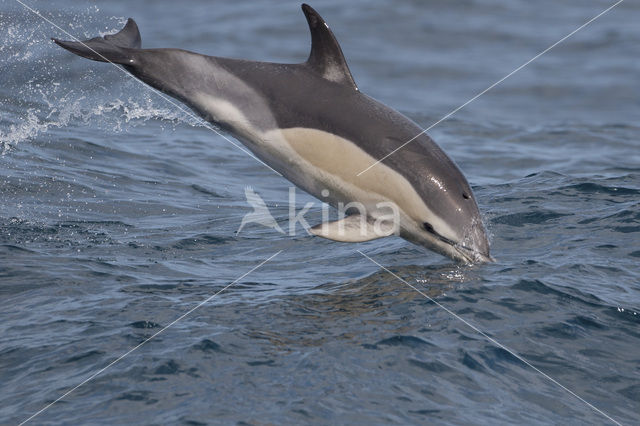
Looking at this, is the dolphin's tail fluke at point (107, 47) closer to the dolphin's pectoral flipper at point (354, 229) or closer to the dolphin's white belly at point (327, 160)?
the dolphin's white belly at point (327, 160)

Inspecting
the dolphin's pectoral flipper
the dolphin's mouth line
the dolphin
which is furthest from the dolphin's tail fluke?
the dolphin's mouth line

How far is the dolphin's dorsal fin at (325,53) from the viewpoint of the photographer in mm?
6570

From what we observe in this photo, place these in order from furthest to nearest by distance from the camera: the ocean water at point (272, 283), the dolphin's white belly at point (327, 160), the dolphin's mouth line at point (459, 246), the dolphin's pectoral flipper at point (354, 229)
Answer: the dolphin's mouth line at point (459, 246) < the dolphin's white belly at point (327, 160) < the dolphin's pectoral flipper at point (354, 229) < the ocean water at point (272, 283)

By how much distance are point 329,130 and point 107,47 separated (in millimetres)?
1830

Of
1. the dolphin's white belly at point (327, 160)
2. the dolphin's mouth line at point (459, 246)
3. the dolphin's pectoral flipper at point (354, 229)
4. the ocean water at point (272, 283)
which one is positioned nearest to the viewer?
the ocean water at point (272, 283)

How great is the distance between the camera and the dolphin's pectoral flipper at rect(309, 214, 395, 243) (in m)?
6.55

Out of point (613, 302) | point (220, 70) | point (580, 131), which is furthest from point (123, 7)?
point (613, 302)

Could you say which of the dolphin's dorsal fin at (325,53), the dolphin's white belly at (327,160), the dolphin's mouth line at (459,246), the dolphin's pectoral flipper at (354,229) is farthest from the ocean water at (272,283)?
the dolphin's dorsal fin at (325,53)

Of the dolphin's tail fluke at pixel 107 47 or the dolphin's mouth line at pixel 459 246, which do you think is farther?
the dolphin's mouth line at pixel 459 246

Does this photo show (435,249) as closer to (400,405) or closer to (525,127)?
(400,405)

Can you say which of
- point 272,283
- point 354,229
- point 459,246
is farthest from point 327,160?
point 459,246

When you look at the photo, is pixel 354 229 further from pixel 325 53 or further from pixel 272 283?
pixel 325 53

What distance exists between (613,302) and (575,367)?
1.11m

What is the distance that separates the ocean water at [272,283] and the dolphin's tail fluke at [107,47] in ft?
5.58
